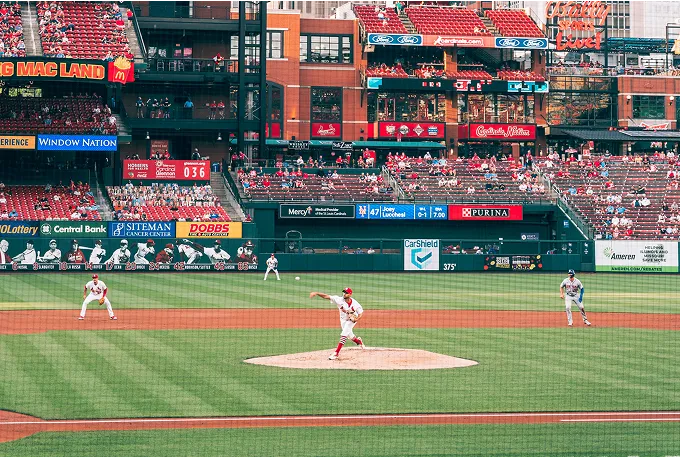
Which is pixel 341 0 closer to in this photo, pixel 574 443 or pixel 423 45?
pixel 423 45

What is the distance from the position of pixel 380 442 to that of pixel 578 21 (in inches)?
2756

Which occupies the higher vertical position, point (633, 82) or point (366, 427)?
point (633, 82)

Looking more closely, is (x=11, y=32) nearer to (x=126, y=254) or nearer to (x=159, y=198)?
(x=159, y=198)

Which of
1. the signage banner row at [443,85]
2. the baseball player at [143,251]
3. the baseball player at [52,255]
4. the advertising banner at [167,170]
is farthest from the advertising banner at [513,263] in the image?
the baseball player at [52,255]

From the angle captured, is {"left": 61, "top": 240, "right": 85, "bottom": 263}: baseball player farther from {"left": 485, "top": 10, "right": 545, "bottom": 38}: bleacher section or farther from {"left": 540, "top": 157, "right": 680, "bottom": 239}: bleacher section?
{"left": 485, "top": 10, "right": 545, "bottom": 38}: bleacher section

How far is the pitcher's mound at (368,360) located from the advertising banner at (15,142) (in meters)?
38.4

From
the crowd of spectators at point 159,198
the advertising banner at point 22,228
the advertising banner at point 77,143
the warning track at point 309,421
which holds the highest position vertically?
the advertising banner at point 77,143

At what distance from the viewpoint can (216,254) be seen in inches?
2137

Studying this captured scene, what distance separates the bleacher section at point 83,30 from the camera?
199 feet

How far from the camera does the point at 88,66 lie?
2261 inches

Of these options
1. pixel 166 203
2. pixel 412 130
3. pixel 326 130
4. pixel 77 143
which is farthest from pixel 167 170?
pixel 412 130

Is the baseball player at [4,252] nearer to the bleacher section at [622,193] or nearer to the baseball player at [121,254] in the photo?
the baseball player at [121,254]

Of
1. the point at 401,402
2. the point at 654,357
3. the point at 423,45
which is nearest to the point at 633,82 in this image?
the point at 423,45

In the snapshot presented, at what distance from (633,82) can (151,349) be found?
2514 inches
